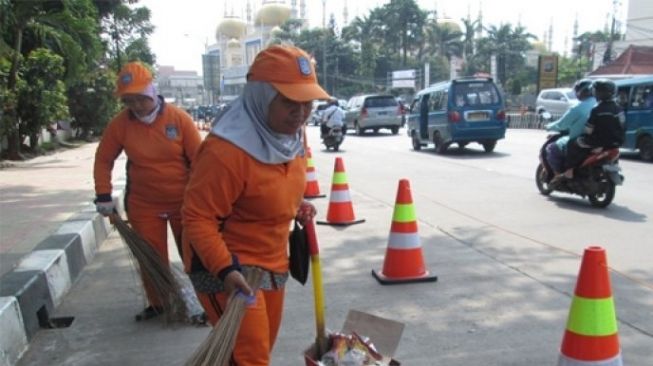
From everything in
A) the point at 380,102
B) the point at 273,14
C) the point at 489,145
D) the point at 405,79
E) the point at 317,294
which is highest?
the point at 273,14

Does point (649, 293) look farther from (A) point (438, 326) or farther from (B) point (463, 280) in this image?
(A) point (438, 326)

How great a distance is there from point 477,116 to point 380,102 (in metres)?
10.1

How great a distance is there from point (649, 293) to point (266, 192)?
3.48 m

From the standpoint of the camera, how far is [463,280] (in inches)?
195

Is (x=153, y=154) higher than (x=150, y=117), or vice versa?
(x=150, y=117)

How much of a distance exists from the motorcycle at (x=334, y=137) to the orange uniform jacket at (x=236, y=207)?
15041 millimetres

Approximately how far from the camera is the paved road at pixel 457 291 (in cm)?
371

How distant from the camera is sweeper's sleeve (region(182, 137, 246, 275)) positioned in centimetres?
215

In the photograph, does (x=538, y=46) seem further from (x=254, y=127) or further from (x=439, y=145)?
(x=254, y=127)

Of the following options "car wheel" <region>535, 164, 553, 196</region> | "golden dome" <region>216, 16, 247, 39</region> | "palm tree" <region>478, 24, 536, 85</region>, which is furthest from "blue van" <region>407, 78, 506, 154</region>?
"golden dome" <region>216, 16, 247, 39</region>

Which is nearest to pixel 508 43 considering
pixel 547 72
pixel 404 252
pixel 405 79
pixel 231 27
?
pixel 405 79

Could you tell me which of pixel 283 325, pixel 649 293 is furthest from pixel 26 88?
pixel 649 293

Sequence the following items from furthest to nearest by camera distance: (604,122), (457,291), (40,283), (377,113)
A: (377,113)
(604,122)
(457,291)
(40,283)

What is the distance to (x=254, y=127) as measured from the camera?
7.26ft
